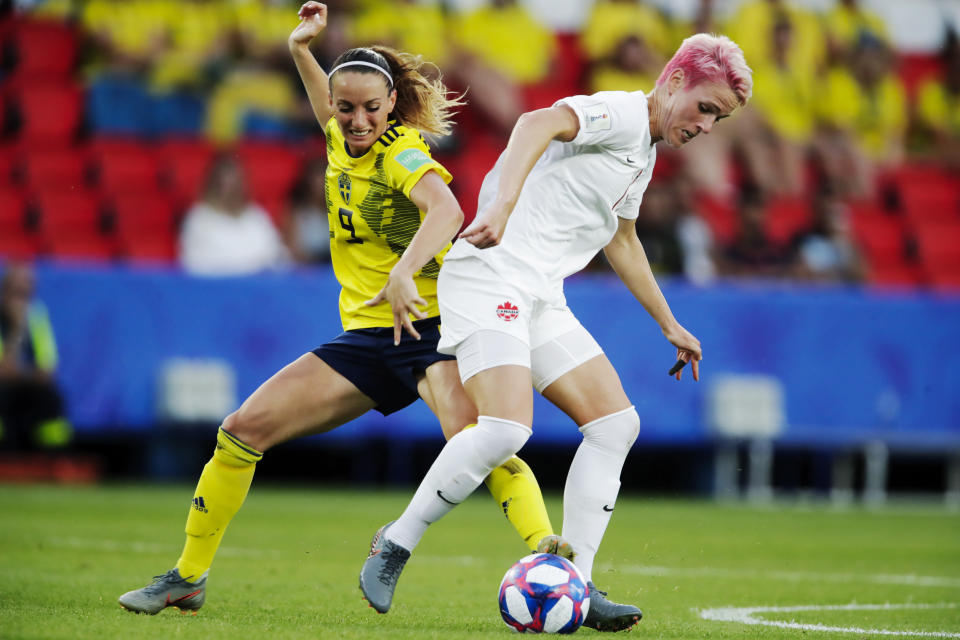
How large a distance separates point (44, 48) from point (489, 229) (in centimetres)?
984

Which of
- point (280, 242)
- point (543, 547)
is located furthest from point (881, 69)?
point (543, 547)

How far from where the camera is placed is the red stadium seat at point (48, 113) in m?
12.3

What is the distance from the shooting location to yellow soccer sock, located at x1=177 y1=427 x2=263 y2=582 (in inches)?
196

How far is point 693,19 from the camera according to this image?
47.0ft

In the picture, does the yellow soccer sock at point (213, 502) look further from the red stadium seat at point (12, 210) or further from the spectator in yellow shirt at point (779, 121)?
the spectator in yellow shirt at point (779, 121)

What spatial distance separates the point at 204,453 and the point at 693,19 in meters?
6.64

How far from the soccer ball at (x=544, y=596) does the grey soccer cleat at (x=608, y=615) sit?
19 centimetres

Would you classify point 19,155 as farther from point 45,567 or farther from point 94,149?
point 45,567

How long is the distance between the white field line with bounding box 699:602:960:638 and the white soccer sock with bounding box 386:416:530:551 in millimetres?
1228

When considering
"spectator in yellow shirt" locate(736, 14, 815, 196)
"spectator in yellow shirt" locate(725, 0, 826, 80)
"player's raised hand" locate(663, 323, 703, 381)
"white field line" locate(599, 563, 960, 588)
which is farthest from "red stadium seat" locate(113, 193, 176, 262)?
"player's raised hand" locate(663, 323, 703, 381)

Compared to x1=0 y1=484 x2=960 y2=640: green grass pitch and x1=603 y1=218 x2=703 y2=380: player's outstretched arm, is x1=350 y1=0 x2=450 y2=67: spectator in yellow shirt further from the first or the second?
x1=603 y1=218 x2=703 y2=380: player's outstretched arm

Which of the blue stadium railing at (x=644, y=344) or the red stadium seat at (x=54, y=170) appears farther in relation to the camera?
the red stadium seat at (x=54, y=170)

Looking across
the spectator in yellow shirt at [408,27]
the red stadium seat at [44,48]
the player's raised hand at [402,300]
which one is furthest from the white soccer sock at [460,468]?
the red stadium seat at [44,48]

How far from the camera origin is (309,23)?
548 cm
